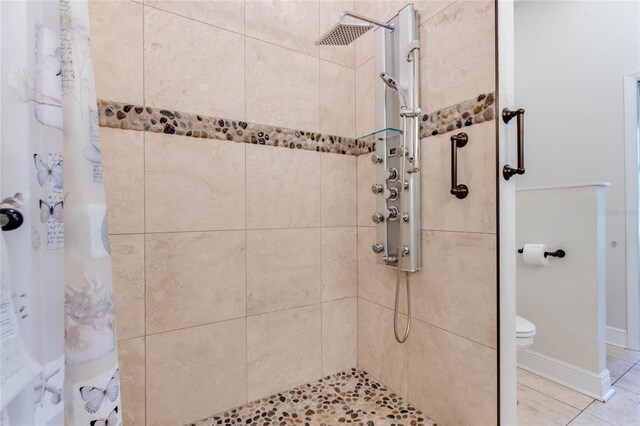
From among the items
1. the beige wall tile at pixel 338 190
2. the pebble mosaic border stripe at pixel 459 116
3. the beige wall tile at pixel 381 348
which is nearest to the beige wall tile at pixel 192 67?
the beige wall tile at pixel 338 190

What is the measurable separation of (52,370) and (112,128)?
86 centimetres

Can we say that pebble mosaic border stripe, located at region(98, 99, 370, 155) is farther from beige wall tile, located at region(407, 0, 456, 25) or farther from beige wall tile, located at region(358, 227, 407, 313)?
beige wall tile, located at region(407, 0, 456, 25)

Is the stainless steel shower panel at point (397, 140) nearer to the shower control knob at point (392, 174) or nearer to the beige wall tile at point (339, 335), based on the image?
the shower control knob at point (392, 174)

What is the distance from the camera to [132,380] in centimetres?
120

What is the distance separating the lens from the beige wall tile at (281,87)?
146 centimetres

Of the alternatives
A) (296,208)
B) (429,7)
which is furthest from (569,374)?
(429,7)

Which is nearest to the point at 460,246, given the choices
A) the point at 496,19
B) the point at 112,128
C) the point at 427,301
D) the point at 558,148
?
the point at 427,301

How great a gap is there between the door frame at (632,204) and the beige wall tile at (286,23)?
7.67ft

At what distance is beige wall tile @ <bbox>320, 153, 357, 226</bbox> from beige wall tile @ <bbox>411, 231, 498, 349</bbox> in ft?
1.58

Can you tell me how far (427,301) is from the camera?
1369 mm

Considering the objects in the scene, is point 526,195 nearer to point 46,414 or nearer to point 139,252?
point 139,252

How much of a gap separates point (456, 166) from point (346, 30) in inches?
28.6

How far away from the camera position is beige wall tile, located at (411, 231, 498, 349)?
114 cm

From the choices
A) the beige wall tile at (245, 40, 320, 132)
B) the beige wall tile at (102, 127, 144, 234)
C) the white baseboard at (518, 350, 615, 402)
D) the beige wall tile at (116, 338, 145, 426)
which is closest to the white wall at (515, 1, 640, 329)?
the white baseboard at (518, 350, 615, 402)
